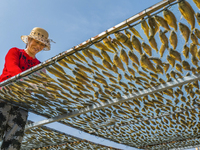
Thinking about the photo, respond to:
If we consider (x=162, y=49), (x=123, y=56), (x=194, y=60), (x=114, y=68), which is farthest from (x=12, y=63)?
(x=194, y=60)

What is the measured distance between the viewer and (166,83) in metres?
2.17

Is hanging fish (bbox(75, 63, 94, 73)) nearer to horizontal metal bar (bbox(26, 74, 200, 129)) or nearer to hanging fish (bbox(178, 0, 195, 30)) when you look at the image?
horizontal metal bar (bbox(26, 74, 200, 129))

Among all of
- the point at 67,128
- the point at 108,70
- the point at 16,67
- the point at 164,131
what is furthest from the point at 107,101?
the point at 164,131

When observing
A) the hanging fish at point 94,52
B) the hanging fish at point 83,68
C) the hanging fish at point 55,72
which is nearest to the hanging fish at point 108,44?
the hanging fish at point 94,52

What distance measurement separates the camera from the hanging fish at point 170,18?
1389mm

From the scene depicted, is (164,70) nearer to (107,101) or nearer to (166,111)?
(107,101)

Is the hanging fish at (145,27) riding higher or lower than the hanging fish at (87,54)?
higher

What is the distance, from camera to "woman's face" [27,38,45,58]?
233cm

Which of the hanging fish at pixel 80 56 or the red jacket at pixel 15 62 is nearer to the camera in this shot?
the hanging fish at pixel 80 56

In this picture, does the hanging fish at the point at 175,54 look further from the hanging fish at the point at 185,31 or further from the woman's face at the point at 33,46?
the woman's face at the point at 33,46

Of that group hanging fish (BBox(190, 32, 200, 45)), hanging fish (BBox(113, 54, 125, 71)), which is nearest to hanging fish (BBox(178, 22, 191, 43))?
hanging fish (BBox(190, 32, 200, 45))

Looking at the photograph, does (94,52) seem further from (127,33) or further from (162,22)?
(162,22)

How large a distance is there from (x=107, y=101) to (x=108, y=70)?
2.07 ft

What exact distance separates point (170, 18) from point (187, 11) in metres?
0.12
